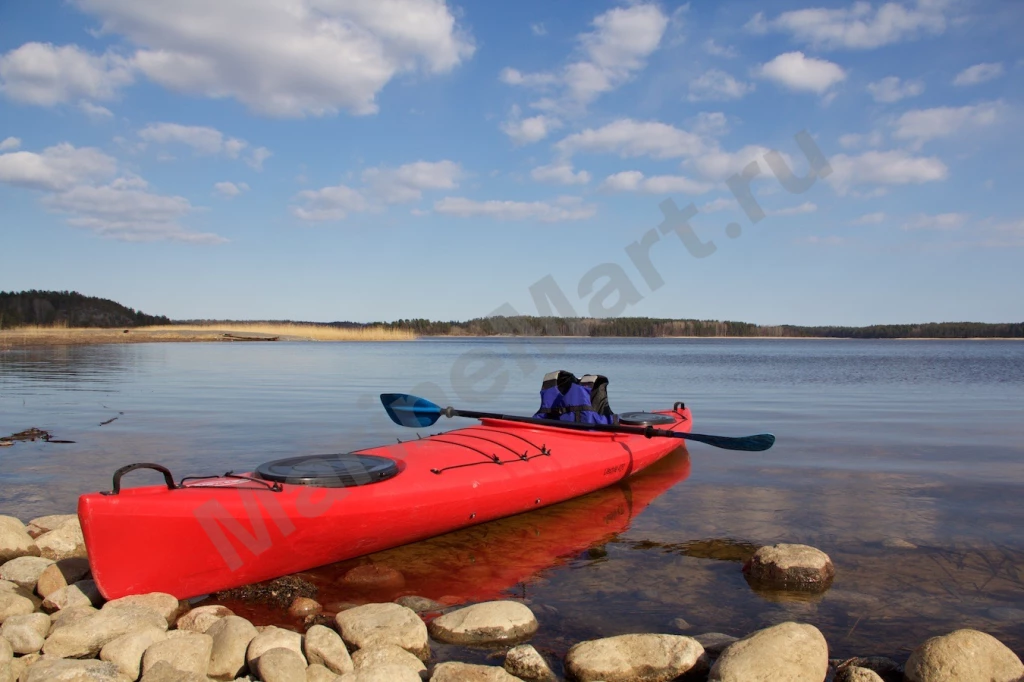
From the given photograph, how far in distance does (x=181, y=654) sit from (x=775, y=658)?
9.23 feet

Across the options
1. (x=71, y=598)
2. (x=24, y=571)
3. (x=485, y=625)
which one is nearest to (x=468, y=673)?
(x=485, y=625)

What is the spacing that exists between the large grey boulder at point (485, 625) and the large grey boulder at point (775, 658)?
1110 mm

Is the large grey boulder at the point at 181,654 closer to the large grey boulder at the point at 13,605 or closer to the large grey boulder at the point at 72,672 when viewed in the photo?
the large grey boulder at the point at 72,672

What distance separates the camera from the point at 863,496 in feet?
24.0

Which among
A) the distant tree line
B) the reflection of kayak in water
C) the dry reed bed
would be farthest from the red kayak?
the distant tree line

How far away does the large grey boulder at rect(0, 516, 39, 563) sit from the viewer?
191 inches

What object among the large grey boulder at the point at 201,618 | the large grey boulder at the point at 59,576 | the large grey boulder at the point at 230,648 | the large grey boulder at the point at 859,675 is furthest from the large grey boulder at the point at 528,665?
the large grey boulder at the point at 59,576

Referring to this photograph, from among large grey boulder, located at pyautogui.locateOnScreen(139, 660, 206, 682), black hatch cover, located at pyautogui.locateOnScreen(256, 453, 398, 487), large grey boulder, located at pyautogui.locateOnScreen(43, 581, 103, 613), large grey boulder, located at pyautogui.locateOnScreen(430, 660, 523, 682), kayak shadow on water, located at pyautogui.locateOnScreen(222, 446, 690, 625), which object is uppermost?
black hatch cover, located at pyautogui.locateOnScreen(256, 453, 398, 487)

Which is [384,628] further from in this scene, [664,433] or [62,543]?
[664,433]

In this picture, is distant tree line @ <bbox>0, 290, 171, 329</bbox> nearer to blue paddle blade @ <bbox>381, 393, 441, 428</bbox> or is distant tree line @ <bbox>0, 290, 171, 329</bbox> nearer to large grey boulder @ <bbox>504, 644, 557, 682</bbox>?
blue paddle blade @ <bbox>381, 393, 441, 428</bbox>

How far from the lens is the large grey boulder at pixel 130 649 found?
3.38 meters

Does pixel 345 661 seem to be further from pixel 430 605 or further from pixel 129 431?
pixel 129 431

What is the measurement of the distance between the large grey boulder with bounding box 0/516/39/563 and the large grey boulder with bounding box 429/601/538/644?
296cm

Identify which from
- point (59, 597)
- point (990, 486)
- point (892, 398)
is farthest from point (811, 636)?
point (892, 398)
